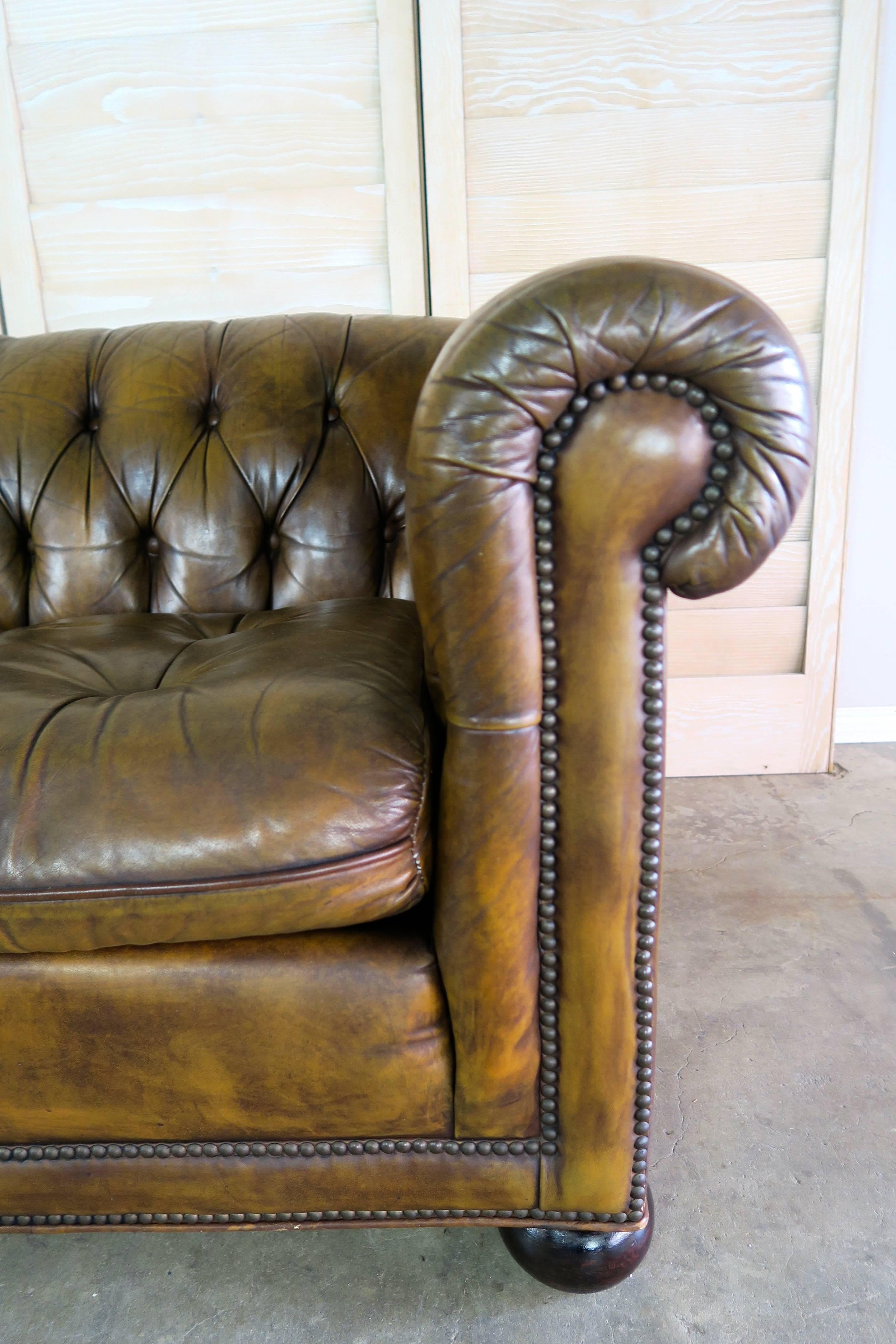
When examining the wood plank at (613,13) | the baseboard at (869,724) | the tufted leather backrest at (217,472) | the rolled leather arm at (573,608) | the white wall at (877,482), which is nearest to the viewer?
the rolled leather arm at (573,608)

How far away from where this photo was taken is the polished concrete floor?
29.3 inches

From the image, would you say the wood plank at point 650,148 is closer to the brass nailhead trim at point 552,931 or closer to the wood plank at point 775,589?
the wood plank at point 775,589

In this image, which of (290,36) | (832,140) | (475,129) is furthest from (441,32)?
(832,140)

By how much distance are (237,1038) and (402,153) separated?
1.58 meters

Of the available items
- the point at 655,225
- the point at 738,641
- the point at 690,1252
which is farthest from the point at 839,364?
the point at 690,1252

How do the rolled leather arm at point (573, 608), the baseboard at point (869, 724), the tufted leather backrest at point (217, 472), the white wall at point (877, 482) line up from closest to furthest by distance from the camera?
the rolled leather arm at point (573, 608), the tufted leather backrest at point (217, 472), the white wall at point (877, 482), the baseboard at point (869, 724)

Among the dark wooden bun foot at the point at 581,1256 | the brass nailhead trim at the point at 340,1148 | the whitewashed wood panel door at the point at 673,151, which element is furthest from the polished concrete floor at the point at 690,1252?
the whitewashed wood panel door at the point at 673,151

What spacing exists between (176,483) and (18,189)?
1.00 m

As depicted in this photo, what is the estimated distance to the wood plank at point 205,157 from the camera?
1698 mm

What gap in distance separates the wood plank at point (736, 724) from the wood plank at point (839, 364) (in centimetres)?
4

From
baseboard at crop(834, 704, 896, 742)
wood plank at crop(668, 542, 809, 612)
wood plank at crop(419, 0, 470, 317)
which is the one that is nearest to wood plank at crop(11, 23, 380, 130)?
wood plank at crop(419, 0, 470, 317)

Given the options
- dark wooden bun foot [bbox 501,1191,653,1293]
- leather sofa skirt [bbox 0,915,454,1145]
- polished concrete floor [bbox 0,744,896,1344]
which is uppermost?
leather sofa skirt [bbox 0,915,454,1145]

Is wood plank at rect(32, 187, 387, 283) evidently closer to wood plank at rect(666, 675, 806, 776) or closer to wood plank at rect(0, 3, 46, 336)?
wood plank at rect(0, 3, 46, 336)

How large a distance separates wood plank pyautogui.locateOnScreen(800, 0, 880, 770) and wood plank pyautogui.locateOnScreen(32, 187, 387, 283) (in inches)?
33.1
